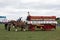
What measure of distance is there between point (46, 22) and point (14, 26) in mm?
4355

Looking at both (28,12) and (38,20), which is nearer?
(38,20)

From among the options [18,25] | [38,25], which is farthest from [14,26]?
[38,25]

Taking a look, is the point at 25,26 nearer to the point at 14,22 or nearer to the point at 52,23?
the point at 14,22

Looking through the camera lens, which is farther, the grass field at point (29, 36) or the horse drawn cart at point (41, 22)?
the horse drawn cart at point (41, 22)

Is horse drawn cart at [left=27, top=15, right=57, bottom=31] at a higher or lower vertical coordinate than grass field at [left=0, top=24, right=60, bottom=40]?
higher

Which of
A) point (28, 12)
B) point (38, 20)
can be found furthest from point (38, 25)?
Answer: point (28, 12)

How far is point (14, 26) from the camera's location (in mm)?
34312

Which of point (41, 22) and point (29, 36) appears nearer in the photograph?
point (29, 36)

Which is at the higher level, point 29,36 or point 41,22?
point 41,22

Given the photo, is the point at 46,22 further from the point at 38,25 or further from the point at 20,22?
the point at 20,22

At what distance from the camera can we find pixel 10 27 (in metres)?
34.8

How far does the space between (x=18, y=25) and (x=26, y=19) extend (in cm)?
157

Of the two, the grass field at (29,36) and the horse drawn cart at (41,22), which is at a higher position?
the horse drawn cart at (41,22)

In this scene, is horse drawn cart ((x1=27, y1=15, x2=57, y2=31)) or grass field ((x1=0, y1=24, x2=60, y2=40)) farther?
horse drawn cart ((x1=27, y1=15, x2=57, y2=31))
